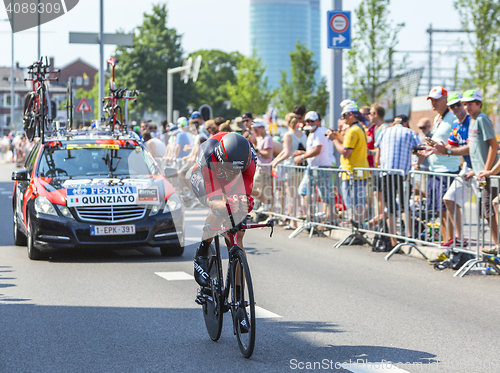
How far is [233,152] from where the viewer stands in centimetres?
504

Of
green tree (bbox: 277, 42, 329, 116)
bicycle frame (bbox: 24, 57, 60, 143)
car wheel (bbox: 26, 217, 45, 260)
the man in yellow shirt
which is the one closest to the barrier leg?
the man in yellow shirt

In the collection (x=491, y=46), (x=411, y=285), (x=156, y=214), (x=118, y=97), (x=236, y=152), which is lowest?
(x=411, y=285)

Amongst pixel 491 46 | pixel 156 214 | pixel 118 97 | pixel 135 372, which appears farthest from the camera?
pixel 491 46

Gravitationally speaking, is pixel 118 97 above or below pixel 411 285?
above

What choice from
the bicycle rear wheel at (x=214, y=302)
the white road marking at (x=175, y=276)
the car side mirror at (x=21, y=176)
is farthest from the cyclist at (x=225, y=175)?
the car side mirror at (x=21, y=176)

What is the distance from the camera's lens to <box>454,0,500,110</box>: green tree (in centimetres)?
2566

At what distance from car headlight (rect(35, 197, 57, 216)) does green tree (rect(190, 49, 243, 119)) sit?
8192cm

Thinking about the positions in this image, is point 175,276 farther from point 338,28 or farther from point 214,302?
point 338,28

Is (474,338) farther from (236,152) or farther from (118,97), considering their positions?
(118,97)

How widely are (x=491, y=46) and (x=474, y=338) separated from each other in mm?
22308

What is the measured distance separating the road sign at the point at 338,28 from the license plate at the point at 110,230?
7301 millimetres

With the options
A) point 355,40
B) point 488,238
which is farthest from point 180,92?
point 488,238

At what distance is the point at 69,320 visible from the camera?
20.5ft

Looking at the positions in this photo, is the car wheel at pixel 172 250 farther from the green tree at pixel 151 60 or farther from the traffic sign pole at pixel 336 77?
the green tree at pixel 151 60
